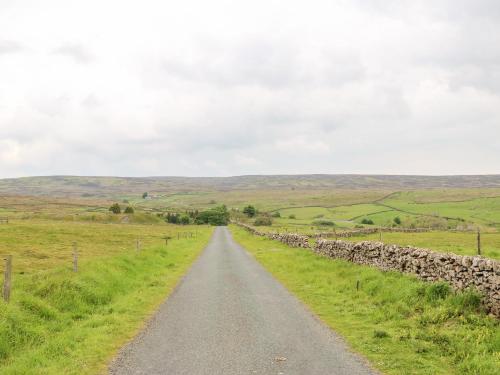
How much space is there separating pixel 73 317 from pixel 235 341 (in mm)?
6492

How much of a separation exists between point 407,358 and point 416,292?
20.6ft

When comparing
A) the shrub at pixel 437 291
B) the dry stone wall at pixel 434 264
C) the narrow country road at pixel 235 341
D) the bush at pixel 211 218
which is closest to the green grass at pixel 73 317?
the narrow country road at pixel 235 341

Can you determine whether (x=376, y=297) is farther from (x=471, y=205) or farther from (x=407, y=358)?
(x=471, y=205)

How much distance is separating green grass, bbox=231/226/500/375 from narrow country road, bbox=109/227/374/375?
785mm

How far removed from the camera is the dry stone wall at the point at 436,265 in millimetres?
13890

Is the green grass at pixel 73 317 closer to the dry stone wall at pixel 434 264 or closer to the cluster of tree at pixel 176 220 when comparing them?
the dry stone wall at pixel 434 264

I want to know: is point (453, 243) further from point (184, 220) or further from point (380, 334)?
point (184, 220)

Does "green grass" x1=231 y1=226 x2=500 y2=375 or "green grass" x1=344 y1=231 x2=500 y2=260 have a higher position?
"green grass" x1=231 y1=226 x2=500 y2=375

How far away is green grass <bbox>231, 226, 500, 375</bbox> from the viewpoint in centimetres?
1072

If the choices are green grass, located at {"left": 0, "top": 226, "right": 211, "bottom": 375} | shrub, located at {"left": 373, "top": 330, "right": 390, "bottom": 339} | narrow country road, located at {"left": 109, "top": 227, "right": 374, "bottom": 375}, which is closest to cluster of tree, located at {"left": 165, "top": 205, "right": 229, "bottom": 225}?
green grass, located at {"left": 0, "top": 226, "right": 211, "bottom": 375}

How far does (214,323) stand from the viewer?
14.7 meters

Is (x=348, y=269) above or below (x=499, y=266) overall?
below

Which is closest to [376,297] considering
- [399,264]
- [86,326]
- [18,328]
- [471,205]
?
[399,264]

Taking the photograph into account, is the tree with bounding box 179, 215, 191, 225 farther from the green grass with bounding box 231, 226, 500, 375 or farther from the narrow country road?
the narrow country road
